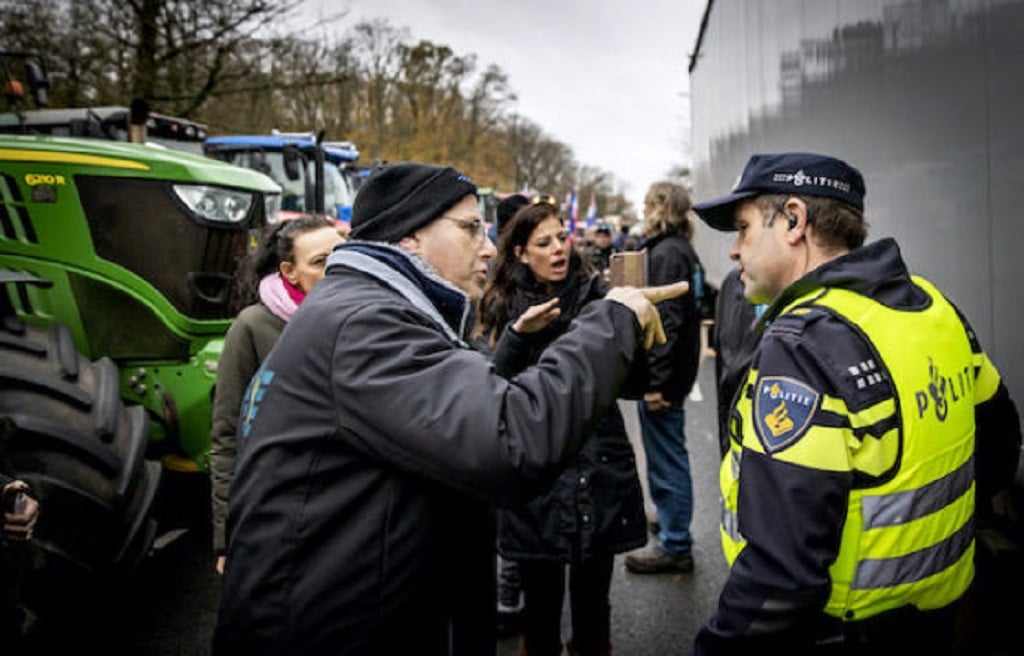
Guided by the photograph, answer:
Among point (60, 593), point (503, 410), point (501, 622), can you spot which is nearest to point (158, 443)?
point (60, 593)

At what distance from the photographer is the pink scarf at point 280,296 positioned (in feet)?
10.2

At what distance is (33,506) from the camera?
2.20m

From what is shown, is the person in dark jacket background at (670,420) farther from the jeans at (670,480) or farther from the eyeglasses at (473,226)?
the eyeglasses at (473,226)

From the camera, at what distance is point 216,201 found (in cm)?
430

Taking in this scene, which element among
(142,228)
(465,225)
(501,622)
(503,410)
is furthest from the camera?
(142,228)

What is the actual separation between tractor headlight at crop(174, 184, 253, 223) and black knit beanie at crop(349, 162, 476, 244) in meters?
2.85

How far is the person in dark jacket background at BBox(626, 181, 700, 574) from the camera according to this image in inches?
163

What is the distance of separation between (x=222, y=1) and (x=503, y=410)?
1497cm

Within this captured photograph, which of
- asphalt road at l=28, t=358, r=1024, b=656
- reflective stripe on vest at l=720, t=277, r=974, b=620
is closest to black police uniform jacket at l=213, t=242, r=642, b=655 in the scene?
reflective stripe on vest at l=720, t=277, r=974, b=620

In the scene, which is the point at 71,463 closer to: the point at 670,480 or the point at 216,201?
the point at 216,201

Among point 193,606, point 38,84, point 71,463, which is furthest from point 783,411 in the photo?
point 38,84

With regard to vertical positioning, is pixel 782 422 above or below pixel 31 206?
below

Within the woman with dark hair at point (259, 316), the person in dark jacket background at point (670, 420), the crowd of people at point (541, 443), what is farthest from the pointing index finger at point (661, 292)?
the person in dark jacket background at point (670, 420)

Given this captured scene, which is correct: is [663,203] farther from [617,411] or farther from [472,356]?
[472,356]
